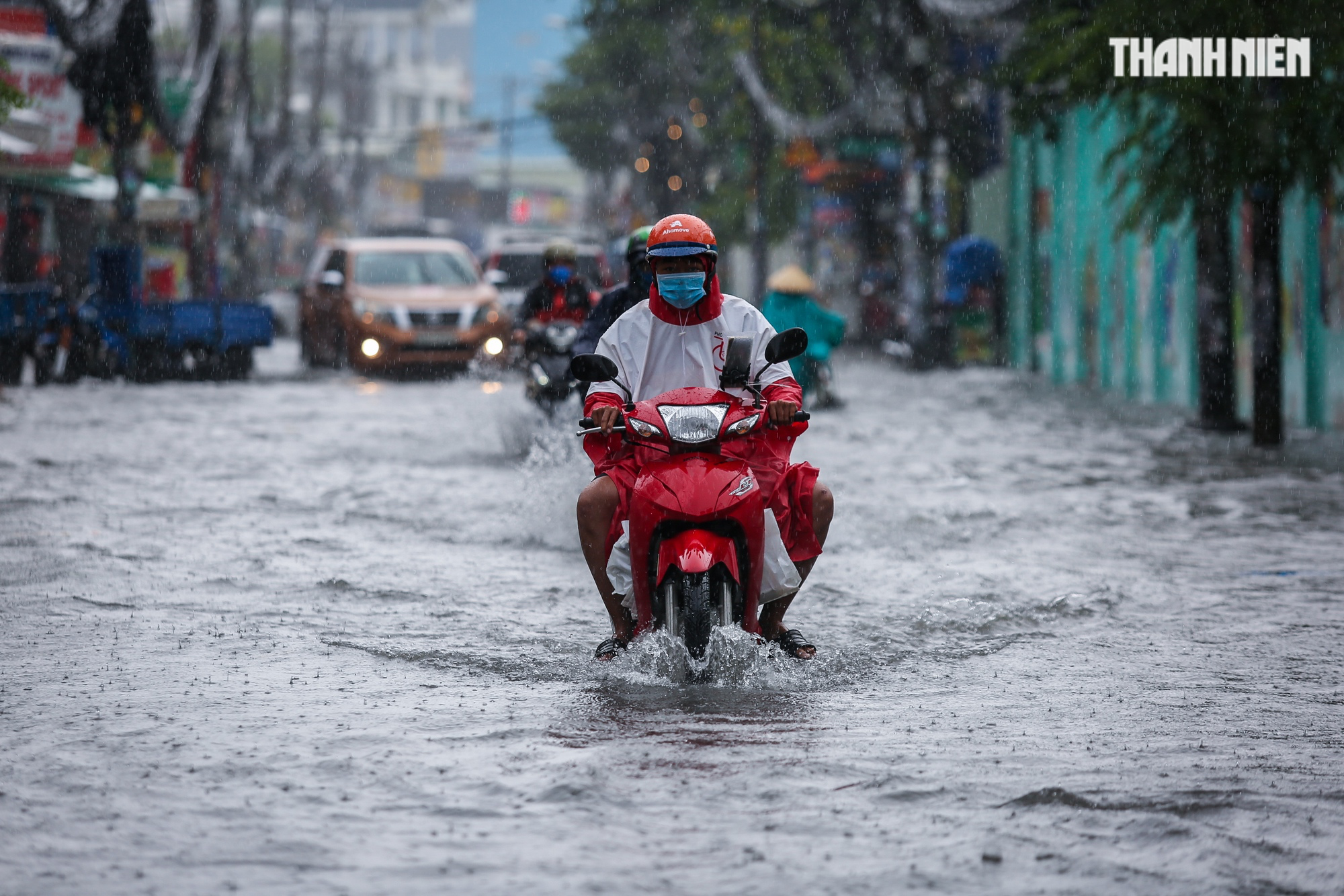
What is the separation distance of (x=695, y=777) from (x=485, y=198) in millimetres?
124213

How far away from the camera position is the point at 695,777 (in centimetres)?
527

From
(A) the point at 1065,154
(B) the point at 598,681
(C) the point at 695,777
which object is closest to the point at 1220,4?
(B) the point at 598,681

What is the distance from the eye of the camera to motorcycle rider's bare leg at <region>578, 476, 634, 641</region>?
21.9 feet

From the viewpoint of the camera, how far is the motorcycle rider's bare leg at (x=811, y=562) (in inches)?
269

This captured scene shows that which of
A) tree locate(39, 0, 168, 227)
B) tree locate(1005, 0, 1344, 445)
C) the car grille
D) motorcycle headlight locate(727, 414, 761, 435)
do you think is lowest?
the car grille

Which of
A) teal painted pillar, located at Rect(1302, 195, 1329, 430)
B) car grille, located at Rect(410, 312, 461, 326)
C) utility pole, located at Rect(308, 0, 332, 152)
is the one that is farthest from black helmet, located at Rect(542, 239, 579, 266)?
utility pole, located at Rect(308, 0, 332, 152)

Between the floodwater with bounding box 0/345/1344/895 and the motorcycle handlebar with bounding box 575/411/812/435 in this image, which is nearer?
the floodwater with bounding box 0/345/1344/895

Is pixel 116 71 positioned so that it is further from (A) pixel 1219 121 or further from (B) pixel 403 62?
(B) pixel 403 62

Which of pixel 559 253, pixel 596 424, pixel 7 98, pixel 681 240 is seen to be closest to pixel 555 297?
pixel 559 253

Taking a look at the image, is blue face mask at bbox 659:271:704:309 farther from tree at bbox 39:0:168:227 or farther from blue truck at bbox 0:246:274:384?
tree at bbox 39:0:168:227

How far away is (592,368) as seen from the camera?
21.4 ft

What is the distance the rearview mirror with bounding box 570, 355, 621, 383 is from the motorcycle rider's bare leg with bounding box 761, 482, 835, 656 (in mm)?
805

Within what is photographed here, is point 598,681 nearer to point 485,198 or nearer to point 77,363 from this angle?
point 77,363

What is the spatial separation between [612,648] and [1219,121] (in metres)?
8.87
